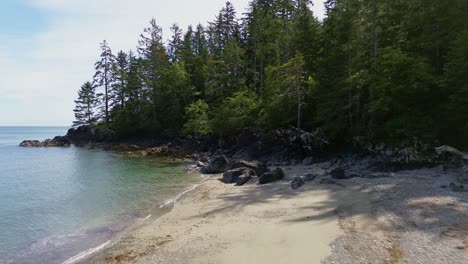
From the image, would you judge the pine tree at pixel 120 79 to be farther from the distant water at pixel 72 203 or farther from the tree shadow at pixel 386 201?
the tree shadow at pixel 386 201

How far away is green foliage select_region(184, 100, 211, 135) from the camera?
4348 cm

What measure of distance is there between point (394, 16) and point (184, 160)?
25.2 metres

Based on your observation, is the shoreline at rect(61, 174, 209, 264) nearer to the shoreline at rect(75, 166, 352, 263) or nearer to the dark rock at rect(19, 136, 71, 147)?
the shoreline at rect(75, 166, 352, 263)

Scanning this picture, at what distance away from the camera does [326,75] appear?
27.1m

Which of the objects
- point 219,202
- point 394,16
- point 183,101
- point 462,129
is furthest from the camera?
point 183,101

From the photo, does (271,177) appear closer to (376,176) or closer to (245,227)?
(376,176)

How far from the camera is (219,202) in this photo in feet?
53.3

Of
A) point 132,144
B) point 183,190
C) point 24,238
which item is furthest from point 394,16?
point 132,144

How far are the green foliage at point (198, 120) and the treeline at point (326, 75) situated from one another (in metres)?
0.18

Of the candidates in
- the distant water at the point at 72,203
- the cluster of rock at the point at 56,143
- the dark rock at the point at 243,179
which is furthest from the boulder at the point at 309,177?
the cluster of rock at the point at 56,143

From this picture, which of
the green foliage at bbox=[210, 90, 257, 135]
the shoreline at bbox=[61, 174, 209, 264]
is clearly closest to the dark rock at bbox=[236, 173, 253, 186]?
the shoreline at bbox=[61, 174, 209, 264]

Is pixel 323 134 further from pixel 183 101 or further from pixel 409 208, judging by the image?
pixel 183 101

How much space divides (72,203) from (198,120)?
26.6 metres

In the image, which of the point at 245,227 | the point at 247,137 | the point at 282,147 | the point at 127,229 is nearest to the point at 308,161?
the point at 282,147
